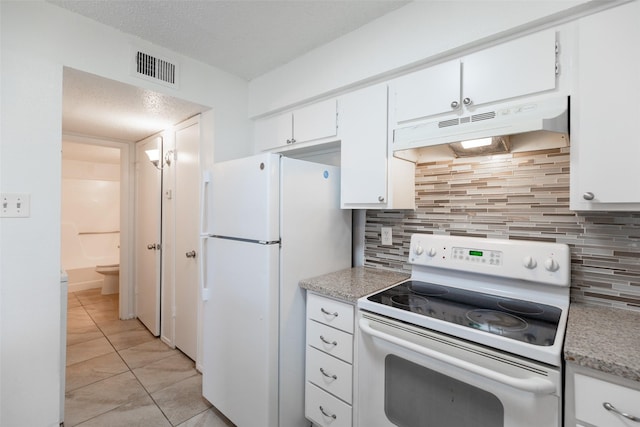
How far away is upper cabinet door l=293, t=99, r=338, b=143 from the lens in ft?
6.44

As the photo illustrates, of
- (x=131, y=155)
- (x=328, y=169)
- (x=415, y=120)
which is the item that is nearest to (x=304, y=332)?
(x=328, y=169)

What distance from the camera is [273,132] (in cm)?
237

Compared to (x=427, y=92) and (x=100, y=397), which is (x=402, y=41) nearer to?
(x=427, y=92)

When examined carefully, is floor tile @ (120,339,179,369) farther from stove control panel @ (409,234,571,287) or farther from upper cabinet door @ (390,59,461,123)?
upper cabinet door @ (390,59,461,123)

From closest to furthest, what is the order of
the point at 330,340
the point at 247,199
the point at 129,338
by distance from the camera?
the point at 330,340 → the point at 247,199 → the point at 129,338

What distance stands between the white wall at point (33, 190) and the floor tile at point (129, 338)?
1349mm

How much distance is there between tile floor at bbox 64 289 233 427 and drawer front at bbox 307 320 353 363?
83 cm

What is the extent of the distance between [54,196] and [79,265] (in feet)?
13.7

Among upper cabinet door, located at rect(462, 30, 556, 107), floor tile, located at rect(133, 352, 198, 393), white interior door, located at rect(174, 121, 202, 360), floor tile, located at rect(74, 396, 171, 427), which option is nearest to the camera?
upper cabinet door, located at rect(462, 30, 556, 107)

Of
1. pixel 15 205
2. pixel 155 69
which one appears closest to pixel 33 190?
pixel 15 205

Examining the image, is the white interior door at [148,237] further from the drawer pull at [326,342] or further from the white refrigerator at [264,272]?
the drawer pull at [326,342]

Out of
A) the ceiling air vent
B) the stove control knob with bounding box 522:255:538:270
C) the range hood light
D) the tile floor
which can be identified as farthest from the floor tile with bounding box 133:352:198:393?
the range hood light

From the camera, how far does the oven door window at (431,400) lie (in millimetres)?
1069

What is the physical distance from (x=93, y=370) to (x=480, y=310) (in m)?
2.89
